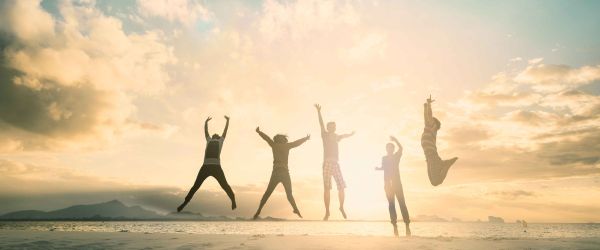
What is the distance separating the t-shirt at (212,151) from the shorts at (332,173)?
12.5ft

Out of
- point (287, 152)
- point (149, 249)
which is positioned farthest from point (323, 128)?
point (149, 249)

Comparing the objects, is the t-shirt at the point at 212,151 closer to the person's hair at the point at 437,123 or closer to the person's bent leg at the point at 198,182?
the person's bent leg at the point at 198,182

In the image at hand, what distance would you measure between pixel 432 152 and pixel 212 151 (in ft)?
22.4

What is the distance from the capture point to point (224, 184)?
39.3ft

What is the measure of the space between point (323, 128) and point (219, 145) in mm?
3668

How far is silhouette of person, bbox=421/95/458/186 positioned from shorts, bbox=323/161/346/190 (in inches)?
116

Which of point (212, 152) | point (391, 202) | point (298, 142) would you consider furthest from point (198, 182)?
point (391, 202)

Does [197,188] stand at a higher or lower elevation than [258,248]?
higher

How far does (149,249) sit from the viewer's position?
351 inches

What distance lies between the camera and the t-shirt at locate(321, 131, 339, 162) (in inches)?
530

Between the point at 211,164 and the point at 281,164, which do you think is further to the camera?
the point at 281,164

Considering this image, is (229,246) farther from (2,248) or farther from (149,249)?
(2,248)

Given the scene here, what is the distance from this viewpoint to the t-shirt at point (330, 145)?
44.1ft

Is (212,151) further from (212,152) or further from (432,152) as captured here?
(432,152)
